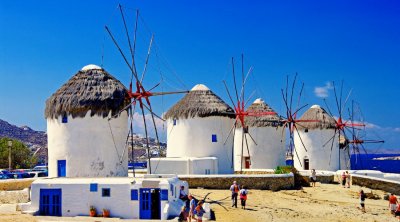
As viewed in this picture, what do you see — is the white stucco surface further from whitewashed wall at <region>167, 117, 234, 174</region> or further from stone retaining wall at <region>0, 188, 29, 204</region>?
stone retaining wall at <region>0, 188, 29, 204</region>

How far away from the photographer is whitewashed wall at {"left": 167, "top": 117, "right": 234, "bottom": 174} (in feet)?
117

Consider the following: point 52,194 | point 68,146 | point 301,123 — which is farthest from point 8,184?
point 301,123

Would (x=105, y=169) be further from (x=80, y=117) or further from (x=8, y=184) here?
(x=8, y=184)

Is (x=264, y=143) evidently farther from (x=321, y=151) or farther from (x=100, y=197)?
(x=100, y=197)

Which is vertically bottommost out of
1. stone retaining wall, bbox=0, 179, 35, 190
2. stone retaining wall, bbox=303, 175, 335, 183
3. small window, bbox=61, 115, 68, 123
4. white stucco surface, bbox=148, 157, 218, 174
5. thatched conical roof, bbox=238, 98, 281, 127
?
stone retaining wall, bbox=303, 175, 335, 183

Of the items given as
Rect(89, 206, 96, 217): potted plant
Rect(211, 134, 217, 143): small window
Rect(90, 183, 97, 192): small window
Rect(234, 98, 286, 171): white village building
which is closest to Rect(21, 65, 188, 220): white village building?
Rect(90, 183, 97, 192): small window

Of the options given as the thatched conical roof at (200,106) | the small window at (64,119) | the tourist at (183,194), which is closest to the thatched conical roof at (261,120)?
the thatched conical roof at (200,106)

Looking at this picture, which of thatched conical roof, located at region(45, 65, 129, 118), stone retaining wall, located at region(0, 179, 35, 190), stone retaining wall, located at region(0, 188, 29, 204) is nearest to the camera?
stone retaining wall, located at region(0, 188, 29, 204)

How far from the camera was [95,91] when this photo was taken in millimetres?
28406

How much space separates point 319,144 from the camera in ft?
143

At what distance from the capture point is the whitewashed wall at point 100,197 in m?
22.6

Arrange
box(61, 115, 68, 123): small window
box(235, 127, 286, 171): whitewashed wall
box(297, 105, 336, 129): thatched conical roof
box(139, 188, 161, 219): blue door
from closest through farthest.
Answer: box(139, 188, 161, 219): blue door, box(61, 115, 68, 123): small window, box(235, 127, 286, 171): whitewashed wall, box(297, 105, 336, 129): thatched conical roof

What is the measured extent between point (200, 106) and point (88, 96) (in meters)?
10.2

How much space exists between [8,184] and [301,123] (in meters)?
25.4
